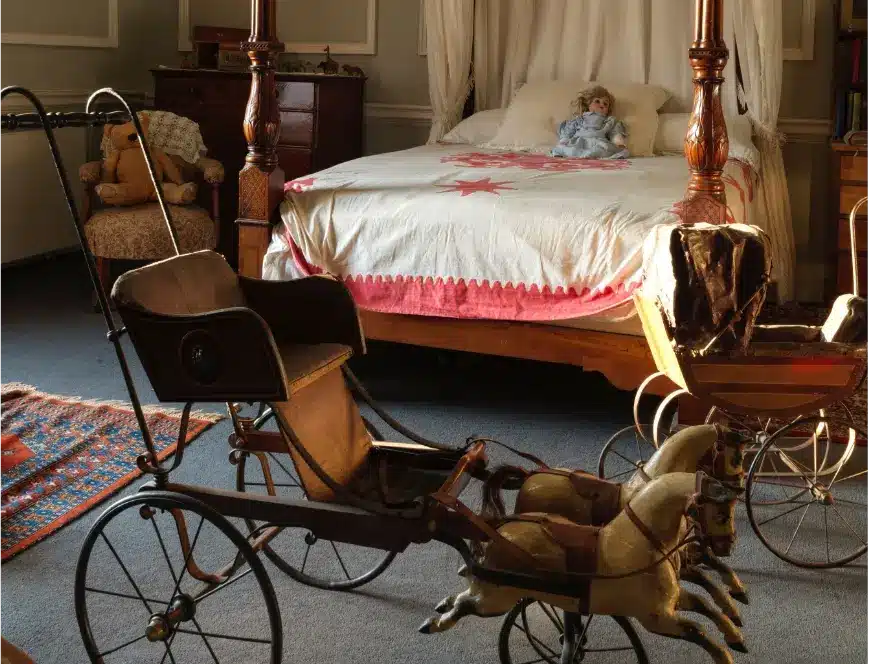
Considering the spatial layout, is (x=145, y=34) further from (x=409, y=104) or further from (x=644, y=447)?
(x=644, y=447)

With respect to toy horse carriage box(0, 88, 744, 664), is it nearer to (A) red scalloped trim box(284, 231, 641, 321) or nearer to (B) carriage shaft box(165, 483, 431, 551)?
(B) carriage shaft box(165, 483, 431, 551)

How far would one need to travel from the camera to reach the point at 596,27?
221 inches

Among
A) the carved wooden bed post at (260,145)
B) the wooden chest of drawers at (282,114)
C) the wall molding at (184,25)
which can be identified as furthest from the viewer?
the wall molding at (184,25)

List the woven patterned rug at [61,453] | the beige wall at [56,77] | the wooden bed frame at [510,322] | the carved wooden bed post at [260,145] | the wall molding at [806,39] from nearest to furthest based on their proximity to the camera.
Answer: the woven patterned rug at [61,453] < the wooden bed frame at [510,322] < the carved wooden bed post at [260,145] < the wall molding at [806,39] < the beige wall at [56,77]

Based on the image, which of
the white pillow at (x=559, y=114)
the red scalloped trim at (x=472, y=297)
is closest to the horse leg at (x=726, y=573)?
the red scalloped trim at (x=472, y=297)

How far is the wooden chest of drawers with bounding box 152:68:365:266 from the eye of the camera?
5.92 meters

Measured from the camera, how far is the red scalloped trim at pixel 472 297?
346 cm

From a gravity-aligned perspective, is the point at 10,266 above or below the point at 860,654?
above

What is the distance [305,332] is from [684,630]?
1.03 metres

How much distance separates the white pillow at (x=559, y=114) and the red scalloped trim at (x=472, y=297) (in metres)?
1.70

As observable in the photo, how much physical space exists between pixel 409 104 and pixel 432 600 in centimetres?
437

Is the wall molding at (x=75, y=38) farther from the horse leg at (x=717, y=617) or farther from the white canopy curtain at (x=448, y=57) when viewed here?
the horse leg at (x=717, y=617)

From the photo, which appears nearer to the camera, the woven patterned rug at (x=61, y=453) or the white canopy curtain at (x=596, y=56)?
the woven patterned rug at (x=61, y=453)

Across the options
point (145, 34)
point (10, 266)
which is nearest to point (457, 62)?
point (145, 34)
